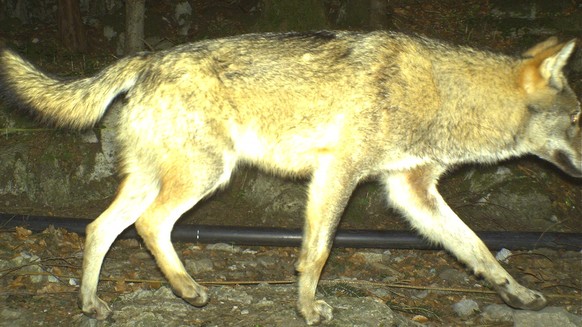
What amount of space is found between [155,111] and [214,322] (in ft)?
5.32

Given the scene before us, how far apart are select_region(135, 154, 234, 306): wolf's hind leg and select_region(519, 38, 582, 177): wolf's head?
260 cm

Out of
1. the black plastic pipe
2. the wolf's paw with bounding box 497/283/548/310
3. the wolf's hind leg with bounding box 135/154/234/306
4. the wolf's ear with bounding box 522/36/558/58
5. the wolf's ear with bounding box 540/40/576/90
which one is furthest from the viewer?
the black plastic pipe

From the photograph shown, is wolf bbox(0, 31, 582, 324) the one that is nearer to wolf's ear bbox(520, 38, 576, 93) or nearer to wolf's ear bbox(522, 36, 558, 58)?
wolf's ear bbox(520, 38, 576, 93)

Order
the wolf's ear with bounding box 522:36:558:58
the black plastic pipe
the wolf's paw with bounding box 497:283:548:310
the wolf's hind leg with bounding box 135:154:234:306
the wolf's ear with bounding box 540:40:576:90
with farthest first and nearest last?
the black plastic pipe, the wolf's ear with bounding box 522:36:558:58, the wolf's paw with bounding box 497:283:548:310, the wolf's ear with bounding box 540:40:576:90, the wolf's hind leg with bounding box 135:154:234:306

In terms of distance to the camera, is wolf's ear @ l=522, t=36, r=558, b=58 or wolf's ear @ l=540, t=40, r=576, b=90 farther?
wolf's ear @ l=522, t=36, r=558, b=58

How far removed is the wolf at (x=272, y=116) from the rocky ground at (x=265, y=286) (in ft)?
0.67

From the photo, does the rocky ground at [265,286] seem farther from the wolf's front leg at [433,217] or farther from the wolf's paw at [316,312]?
the wolf's front leg at [433,217]

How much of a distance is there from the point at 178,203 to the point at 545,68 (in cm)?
314

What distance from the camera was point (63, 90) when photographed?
15.8 ft

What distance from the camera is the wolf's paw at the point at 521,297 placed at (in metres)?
5.03

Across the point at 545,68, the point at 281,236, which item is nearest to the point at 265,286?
the point at 281,236

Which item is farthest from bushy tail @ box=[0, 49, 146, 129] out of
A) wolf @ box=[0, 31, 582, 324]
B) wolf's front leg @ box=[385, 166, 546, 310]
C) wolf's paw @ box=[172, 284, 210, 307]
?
wolf's front leg @ box=[385, 166, 546, 310]

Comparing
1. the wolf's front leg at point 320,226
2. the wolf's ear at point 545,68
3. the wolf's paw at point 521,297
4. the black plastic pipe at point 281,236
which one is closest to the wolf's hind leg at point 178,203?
the wolf's front leg at point 320,226

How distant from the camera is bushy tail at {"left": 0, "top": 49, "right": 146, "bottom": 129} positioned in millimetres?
4719
